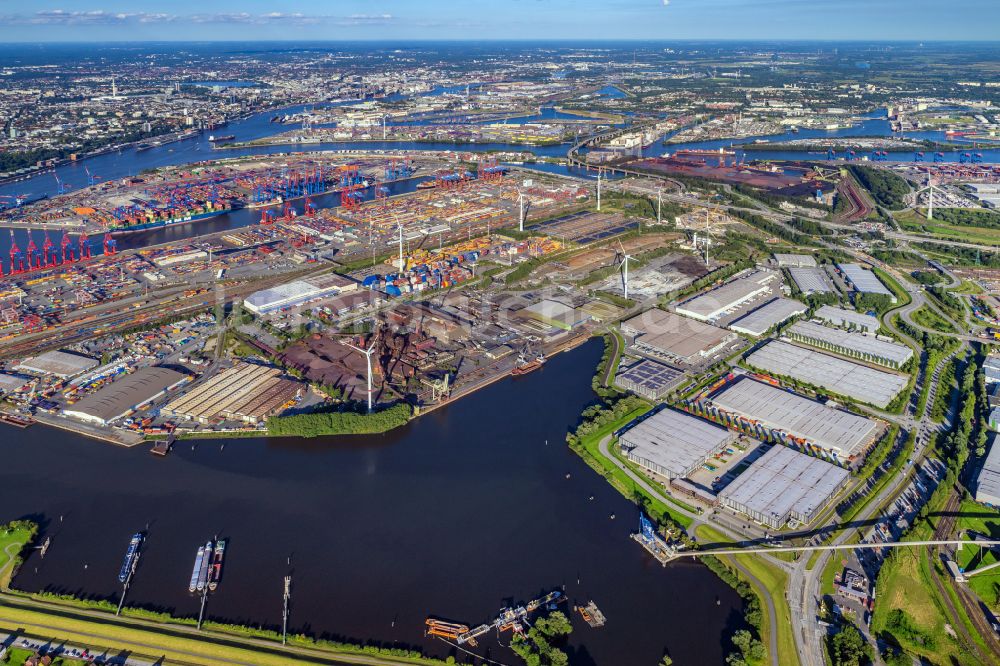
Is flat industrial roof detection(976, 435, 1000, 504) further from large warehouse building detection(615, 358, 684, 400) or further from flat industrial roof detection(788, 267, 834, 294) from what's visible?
flat industrial roof detection(788, 267, 834, 294)

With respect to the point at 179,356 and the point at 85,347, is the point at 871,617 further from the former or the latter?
the point at 85,347

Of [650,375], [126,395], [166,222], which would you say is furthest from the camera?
[166,222]

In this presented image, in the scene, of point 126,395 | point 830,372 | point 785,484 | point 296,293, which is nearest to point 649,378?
point 830,372

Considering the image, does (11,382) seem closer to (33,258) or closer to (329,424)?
(329,424)

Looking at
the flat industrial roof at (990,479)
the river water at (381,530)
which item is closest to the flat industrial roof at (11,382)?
the river water at (381,530)

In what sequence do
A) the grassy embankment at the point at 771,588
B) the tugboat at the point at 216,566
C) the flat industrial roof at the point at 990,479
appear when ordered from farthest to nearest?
1. the flat industrial roof at the point at 990,479
2. the tugboat at the point at 216,566
3. the grassy embankment at the point at 771,588

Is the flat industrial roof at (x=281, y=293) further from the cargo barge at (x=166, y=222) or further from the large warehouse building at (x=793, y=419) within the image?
the large warehouse building at (x=793, y=419)
